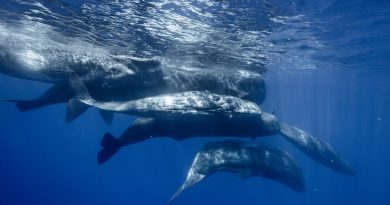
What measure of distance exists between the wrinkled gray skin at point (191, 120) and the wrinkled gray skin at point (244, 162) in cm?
59

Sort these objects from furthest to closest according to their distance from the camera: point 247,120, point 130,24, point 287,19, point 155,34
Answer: point 155,34 < point 130,24 < point 287,19 < point 247,120

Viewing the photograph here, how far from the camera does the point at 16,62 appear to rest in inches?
509

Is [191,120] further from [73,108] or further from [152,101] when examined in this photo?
[73,108]

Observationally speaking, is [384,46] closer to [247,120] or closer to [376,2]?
[376,2]

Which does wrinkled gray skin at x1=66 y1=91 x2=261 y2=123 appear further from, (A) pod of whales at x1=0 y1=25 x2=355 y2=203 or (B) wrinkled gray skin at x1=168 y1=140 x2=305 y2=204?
(B) wrinkled gray skin at x1=168 y1=140 x2=305 y2=204

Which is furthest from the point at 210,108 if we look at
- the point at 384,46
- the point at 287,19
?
the point at 384,46

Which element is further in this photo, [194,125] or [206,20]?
[206,20]

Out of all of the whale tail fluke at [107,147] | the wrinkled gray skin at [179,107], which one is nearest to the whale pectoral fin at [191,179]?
the wrinkled gray skin at [179,107]

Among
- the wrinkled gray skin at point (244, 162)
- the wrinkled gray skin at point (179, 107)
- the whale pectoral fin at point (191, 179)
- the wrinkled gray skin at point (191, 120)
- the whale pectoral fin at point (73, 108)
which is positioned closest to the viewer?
the wrinkled gray skin at point (179, 107)

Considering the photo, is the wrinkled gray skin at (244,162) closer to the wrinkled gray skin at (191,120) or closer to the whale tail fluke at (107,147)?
the wrinkled gray skin at (191,120)

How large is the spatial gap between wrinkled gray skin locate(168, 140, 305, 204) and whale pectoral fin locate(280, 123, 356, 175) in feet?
5.24

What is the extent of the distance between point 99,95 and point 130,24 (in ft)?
19.2

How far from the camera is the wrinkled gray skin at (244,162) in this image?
12297mm

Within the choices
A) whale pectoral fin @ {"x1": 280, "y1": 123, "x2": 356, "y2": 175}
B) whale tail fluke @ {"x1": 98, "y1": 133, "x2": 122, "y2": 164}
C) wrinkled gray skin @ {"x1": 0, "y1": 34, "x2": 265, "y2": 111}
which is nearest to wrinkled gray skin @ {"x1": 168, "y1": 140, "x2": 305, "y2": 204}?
whale pectoral fin @ {"x1": 280, "y1": 123, "x2": 356, "y2": 175}
